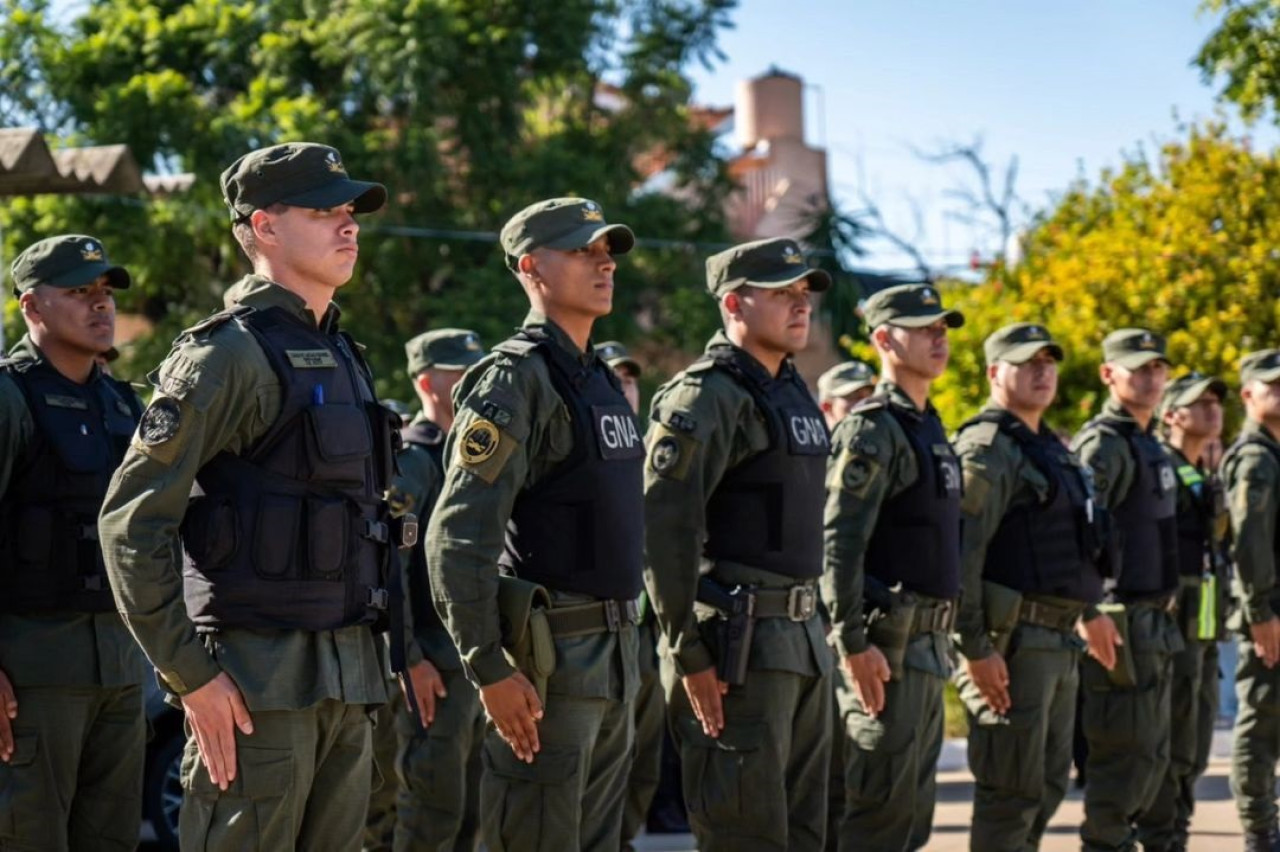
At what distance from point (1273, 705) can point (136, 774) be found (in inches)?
233

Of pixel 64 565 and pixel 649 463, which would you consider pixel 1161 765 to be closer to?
pixel 649 463

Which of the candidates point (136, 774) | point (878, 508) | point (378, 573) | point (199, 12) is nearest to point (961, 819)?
point (878, 508)

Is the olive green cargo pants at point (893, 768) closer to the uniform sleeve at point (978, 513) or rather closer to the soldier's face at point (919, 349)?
the uniform sleeve at point (978, 513)

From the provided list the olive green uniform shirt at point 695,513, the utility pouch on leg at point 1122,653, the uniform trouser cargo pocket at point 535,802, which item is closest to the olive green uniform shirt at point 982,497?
the utility pouch on leg at point 1122,653

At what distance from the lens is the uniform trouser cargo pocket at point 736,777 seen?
6.30m

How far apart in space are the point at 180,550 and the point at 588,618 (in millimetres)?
1548

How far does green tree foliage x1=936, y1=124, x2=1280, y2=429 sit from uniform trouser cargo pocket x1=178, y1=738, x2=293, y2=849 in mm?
12858

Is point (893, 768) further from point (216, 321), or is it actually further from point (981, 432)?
point (216, 321)

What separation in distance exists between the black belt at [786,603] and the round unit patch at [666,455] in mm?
514

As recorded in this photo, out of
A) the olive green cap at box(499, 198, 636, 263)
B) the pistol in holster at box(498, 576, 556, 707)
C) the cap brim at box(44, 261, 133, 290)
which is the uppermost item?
the olive green cap at box(499, 198, 636, 263)

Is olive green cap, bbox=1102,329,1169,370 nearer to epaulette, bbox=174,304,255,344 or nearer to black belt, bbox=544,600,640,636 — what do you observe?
black belt, bbox=544,600,640,636

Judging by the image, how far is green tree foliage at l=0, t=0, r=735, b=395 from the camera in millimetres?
25766

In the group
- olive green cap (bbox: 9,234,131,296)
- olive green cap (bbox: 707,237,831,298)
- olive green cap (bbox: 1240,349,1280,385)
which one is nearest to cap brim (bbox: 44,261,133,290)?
olive green cap (bbox: 9,234,131,296)

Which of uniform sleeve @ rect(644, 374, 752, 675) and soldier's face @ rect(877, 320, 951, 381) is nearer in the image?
uniform sleeve @ rect(644, 374, 752, 675)
